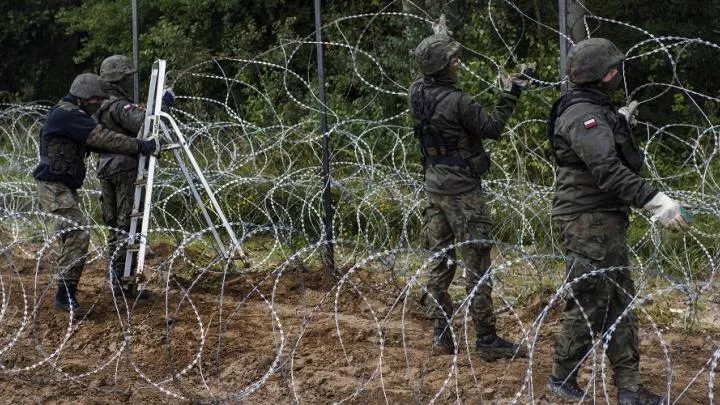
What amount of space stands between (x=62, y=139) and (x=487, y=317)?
3074 millimetres

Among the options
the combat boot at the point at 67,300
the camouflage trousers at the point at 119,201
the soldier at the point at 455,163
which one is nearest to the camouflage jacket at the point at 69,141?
the camouflage trousers at the point at 119,201

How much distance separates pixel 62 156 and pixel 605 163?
3.89 m

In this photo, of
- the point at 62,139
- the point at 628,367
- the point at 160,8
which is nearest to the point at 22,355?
the point at 62,139

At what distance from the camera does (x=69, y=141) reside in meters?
7.61

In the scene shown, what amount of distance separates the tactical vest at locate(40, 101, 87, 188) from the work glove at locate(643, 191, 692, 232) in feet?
13.4

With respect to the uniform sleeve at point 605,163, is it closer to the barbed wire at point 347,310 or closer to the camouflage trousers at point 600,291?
the camouflage trousers at point 600,291

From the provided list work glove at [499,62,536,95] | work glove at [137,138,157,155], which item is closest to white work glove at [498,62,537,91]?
work glove at [499,62,536,95]

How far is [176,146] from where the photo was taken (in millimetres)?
7918

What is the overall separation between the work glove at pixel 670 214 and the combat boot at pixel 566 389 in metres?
1.03

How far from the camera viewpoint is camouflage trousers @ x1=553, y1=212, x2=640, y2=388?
545cm

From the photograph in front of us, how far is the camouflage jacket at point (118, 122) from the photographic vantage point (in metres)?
7.92

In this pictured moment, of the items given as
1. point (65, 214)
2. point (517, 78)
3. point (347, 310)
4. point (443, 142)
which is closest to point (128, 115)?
point (65, 214)

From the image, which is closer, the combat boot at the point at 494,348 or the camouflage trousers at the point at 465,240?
the camouflage trousers at the point at 465,240

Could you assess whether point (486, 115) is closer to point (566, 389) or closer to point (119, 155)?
point (566, 389)
